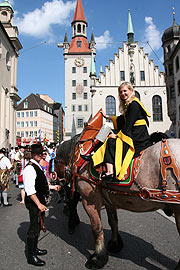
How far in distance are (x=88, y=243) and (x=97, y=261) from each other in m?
0.90

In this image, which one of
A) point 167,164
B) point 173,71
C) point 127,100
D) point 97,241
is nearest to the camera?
point 167,164

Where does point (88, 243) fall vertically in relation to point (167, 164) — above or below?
below

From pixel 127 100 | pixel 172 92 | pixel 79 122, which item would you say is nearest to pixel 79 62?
pixel 79 122

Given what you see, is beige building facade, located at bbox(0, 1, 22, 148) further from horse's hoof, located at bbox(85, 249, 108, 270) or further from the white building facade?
horse's hoof, located at bbox(85, 249, 108, 270)

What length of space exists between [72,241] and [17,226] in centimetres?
172

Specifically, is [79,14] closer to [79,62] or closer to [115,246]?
[79,62]

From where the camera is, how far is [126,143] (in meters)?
2.70

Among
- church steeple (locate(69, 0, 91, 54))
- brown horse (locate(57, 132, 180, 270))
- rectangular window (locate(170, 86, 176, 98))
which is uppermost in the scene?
church steeple (locate(69, 0, 91, 54))

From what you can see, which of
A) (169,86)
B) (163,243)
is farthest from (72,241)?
(169,86)

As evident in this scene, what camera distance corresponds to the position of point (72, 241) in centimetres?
398

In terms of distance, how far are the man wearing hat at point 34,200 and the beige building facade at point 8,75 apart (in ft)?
77.0

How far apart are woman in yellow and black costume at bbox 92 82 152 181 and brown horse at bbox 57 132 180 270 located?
182 millimetres

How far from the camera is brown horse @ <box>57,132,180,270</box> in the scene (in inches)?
95.3

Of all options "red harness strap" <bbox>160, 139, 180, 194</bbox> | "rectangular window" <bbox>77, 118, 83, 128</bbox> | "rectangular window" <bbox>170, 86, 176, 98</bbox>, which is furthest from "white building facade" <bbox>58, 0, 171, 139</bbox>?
"red harness strap" <bbox>160, 139, 180, 194</bbox>
